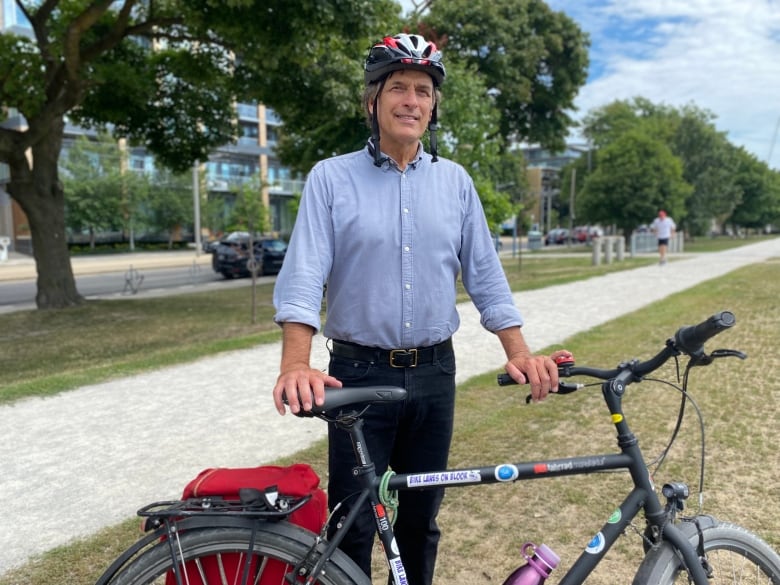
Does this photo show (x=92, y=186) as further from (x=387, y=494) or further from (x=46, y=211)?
(x=387, y=494)

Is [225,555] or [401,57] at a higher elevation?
[401,57]

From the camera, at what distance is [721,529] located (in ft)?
6.49

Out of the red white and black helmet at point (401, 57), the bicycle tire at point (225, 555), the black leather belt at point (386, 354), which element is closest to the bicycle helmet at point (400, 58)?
the red white and black helmet at point (401, 57)

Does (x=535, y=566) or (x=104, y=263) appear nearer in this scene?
(x=535, y=566)

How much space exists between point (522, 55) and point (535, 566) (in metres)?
A: 23.6

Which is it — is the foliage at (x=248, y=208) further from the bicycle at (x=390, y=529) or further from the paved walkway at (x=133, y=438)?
the bicycle at (x=390, y=529)

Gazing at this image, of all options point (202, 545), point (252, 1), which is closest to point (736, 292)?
point (252, 1)

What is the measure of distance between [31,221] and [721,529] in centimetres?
1356

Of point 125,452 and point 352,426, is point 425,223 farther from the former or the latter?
point 125,452

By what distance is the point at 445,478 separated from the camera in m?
1.84

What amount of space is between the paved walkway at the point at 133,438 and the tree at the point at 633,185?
90.7ft

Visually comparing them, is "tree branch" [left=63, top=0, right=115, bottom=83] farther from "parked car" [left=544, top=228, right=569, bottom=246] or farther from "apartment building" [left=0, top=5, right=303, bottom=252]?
"parked car" [left=544, top=228, right=569, bottom=246]

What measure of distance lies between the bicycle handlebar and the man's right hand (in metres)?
0.57

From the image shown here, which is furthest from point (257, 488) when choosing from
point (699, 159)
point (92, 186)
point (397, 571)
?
point (699, 159)
